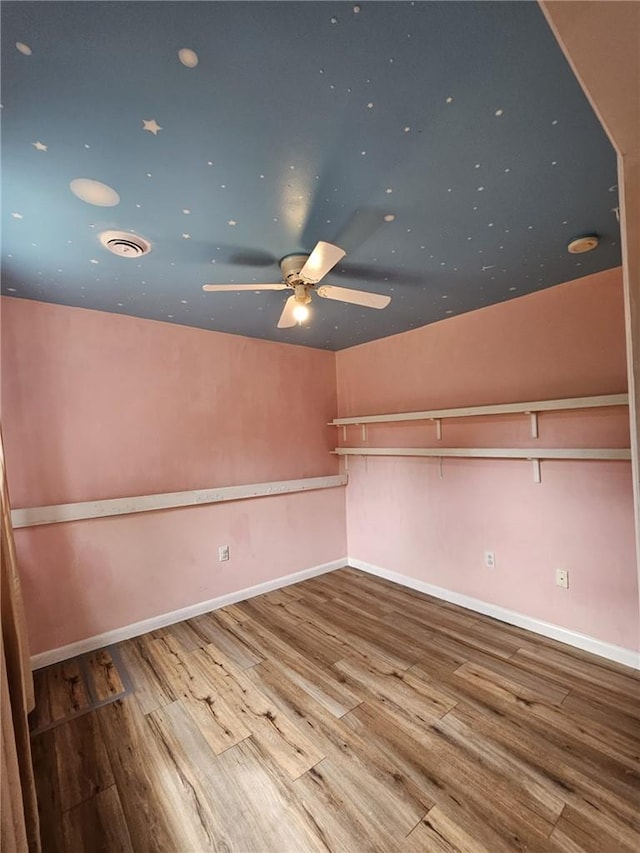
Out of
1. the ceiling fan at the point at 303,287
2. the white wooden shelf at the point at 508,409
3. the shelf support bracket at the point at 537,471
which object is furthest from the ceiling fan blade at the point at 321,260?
the shelf support bracket at the point at 537,471

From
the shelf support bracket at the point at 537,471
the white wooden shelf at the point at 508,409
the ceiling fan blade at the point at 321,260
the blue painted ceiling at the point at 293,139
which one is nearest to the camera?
the blue painted ceiling at the point at 293,139

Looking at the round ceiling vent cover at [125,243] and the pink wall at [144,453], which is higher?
the round ceiling vent cover at [125,243]

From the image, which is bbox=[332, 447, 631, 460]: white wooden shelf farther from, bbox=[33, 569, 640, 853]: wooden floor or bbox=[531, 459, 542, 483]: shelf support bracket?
bbox=[33, 569, 640, 853]: wooden floor

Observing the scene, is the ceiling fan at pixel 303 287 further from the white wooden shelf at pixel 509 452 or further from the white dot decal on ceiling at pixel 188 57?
the white wooden shelf at pixel 509 452

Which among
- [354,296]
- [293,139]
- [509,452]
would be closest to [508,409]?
[509,452]

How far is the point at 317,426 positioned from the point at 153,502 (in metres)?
1.70

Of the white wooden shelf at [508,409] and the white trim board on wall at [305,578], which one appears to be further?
the white trim board on wall at [305,578]

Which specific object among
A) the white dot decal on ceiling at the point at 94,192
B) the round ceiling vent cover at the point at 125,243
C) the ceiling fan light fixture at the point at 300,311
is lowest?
the ceiling fan light fixture at the point at 300,311

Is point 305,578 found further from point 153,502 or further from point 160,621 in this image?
point 153,502

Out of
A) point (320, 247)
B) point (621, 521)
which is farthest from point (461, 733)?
point (320, 247)

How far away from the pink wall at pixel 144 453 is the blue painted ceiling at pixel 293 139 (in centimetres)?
61

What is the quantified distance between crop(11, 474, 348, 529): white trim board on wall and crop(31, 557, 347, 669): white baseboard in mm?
799

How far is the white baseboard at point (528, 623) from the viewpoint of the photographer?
2.12 m

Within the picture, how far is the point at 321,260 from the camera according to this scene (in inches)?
57.7
